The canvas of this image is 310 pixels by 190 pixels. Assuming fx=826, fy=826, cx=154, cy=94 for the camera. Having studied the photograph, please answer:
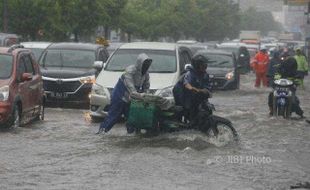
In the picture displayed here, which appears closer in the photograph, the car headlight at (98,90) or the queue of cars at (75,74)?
the queue of cars at (75,74)

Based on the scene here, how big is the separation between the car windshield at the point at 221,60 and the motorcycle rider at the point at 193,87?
17197 millimetres

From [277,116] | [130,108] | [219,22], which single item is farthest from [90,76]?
[219,22]

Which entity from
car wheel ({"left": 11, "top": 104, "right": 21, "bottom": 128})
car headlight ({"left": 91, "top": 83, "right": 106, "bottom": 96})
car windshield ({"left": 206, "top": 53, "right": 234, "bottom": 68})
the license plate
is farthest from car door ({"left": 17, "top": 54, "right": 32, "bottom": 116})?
car windshield ({"left": 206, "top": 53, "right": 234, "bottom": 68})

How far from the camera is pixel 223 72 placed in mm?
30766

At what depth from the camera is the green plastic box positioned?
45.6 ft

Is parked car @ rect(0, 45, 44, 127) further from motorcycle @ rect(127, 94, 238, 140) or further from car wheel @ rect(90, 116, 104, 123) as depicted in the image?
motorcycle @ rect(127, 94, 238, 140)

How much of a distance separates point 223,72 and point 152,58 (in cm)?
1251

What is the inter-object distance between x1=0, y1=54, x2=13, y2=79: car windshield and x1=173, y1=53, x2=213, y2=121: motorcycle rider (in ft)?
11.1

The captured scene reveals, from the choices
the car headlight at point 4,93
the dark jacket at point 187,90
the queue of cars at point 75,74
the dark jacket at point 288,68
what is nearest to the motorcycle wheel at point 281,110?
the dark jacket at point 288,68

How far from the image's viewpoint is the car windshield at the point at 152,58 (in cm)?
1802

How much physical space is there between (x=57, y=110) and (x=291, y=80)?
18.8ft

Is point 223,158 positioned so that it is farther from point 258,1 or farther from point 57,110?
point 258,1

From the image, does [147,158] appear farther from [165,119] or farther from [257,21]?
[257,21]

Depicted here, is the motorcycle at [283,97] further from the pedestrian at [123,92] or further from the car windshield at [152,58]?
the pedestrian at [123,92]
